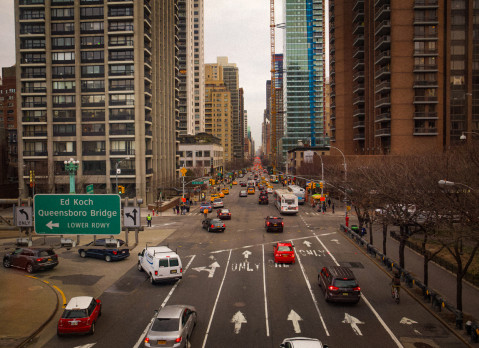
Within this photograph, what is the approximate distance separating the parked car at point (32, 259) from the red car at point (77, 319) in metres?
11.6

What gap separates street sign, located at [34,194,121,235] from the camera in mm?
17406

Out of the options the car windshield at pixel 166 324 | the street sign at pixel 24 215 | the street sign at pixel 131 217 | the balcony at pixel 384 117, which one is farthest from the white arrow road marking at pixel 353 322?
the balcony at pixel 384 117

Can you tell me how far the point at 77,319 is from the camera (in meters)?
15.8

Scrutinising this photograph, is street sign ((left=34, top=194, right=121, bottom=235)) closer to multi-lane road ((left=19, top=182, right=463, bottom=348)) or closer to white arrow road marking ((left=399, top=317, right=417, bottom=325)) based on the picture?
multi-lane road ((left=19, top=182, right=463, bottom=348))

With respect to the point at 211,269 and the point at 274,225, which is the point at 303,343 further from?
the point at 274,225

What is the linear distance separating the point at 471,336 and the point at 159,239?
28563 mm

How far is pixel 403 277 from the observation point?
76.1ft

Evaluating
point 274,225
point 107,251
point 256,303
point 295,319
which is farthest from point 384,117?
point 295,319

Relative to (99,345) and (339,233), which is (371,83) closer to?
(339,233)

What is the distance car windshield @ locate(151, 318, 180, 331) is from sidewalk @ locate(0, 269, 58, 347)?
580 cm

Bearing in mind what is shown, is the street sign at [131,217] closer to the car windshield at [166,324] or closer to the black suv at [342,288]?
the car windshield at [166,324]

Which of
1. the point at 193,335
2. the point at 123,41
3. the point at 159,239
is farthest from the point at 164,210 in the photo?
the point at 193,335

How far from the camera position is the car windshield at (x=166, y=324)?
14.0 meters

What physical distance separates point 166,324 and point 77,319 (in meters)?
4.31
